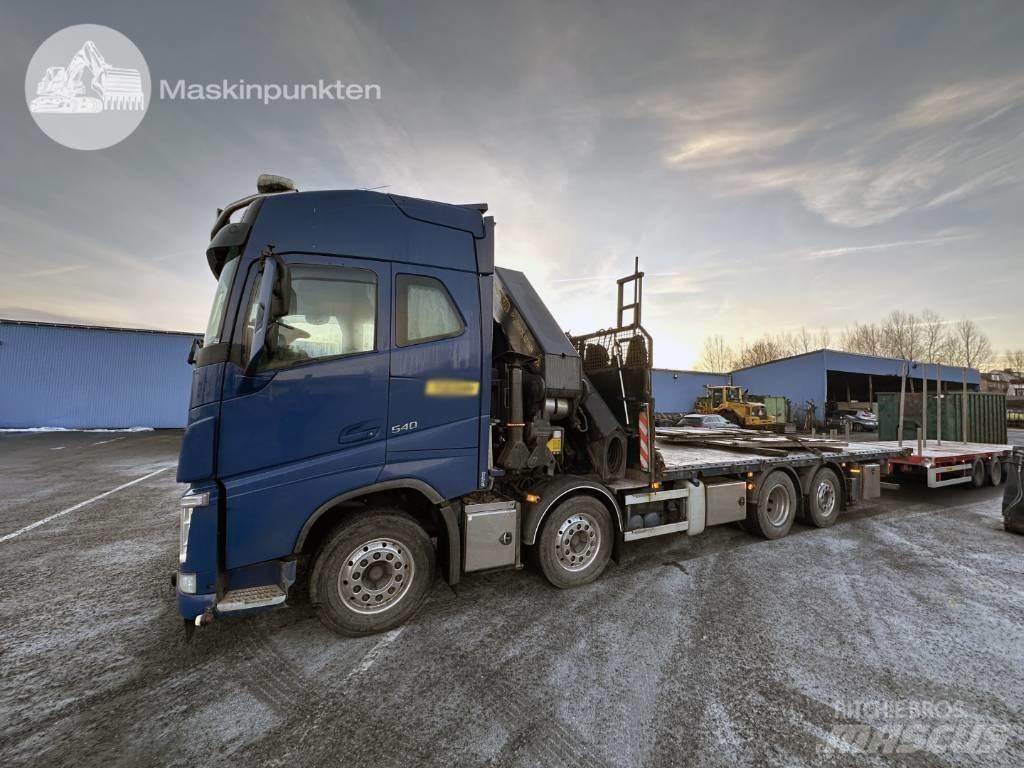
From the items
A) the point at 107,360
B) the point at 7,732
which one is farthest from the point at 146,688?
the point at 107,360

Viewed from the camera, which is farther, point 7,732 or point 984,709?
point 984,709

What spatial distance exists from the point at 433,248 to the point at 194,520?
266 cm

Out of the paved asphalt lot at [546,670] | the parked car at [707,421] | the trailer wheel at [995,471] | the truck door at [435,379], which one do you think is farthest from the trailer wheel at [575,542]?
the trailer wheel at [995,471]

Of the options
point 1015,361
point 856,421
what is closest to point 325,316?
point 856,421

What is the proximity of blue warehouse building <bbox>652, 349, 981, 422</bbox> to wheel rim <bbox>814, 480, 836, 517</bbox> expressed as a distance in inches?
858

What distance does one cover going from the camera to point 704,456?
6398 millimetres

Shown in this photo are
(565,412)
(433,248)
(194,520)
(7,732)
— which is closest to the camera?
(7,732)

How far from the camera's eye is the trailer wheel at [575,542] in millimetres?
4254

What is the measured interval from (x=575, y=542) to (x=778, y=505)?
3.89 metres

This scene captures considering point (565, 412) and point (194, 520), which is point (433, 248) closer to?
point (565, 412)

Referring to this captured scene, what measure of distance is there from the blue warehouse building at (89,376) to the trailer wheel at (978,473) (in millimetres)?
32483

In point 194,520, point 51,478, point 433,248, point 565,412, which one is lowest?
point 51,478

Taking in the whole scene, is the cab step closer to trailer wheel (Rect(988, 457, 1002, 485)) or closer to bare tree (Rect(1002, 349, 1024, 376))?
trailer wheel (Rect(988, 457, 1002, 485))

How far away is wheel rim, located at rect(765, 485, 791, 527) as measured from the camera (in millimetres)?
6320
